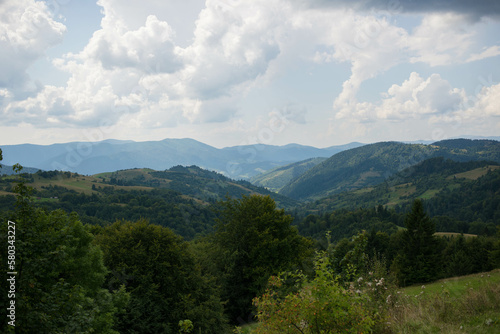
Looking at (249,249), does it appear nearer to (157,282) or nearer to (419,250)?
(157,282)

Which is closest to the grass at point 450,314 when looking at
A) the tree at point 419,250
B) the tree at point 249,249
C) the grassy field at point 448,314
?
the grassy field at point 448,314

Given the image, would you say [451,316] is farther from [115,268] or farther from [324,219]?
[324,219]

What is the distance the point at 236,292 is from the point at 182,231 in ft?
434

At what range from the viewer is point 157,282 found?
862 inches

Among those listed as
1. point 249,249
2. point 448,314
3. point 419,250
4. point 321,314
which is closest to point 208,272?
point 249,249

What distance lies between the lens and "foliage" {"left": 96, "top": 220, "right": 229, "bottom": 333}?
65.2ft

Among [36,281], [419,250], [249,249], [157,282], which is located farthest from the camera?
[419,250]

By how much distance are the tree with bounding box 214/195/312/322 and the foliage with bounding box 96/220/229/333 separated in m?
4.20

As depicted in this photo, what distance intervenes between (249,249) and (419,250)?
34624 mm

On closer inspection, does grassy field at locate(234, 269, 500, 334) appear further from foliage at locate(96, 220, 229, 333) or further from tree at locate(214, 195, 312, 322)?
tree at locate(214, 195, 312, 322)

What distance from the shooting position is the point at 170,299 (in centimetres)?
2128

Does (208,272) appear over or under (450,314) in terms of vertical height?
under

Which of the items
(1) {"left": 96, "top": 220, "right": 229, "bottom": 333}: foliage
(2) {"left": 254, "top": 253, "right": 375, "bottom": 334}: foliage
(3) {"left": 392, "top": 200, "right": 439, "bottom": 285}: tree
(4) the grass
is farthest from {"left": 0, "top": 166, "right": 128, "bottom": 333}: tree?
(3) {"left": 392, "top": 200, "right": 439, "bottom": 285}: tree

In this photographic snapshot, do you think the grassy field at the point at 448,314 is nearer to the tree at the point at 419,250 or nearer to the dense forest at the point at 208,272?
the dense forest at the point at 208,272
